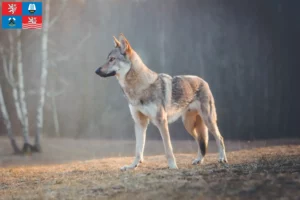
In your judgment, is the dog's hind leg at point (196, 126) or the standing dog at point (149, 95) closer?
the standing dog at point (149, 95)

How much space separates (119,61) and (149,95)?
55 cm

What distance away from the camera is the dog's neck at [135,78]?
5.04 m

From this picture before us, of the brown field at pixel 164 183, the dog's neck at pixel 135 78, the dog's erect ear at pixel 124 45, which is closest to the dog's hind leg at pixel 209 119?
the brown field at pixel 164 183

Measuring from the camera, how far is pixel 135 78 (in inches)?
199

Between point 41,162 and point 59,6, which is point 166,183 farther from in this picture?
point 59,6

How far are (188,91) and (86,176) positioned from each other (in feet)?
5.65

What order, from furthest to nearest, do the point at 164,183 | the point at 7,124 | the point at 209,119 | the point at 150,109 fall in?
the point at 7,124 → the point at 209,119 → the point at 150,109 → the point at 164,183

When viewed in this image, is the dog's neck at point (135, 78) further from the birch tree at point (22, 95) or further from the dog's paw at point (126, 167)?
the birch tree at point (22, 95)

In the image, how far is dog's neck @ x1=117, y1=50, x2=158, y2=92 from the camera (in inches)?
198

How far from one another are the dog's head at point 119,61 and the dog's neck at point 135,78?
0.18 ft

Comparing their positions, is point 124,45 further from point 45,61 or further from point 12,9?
point 45,61

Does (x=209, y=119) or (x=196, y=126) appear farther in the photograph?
(x=196, y=126)

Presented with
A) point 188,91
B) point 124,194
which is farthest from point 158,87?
point 124,194

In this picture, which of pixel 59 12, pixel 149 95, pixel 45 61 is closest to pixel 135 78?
pixel 149 95
